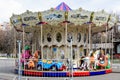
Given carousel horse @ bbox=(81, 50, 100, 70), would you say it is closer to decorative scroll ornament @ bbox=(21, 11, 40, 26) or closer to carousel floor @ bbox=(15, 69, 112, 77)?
carousel floor @ bbox=(15, 69, 112, 77)

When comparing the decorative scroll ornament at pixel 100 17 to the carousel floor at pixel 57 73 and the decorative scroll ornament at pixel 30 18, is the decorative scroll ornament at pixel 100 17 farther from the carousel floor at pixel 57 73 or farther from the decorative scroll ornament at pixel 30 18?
the decorative scroll ornament at pixel 30 18

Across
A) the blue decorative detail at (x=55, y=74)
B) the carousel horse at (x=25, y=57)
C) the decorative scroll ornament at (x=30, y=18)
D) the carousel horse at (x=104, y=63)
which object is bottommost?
the blue decorative detail at (x=55, y=74)

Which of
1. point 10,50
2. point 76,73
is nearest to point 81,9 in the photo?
point 76,73

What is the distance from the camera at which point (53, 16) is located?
16219mm

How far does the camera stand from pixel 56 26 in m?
18.5

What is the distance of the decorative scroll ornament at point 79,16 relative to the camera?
53.0ft

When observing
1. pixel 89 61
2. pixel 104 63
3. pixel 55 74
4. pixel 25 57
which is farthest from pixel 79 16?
pixel 25 57

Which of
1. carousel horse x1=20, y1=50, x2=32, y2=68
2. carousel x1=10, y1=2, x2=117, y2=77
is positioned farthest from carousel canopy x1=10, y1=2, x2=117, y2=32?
carousel horse x1=20, y1=50, x2=32, y2=68

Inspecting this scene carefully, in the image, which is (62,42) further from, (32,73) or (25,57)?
(32,73)

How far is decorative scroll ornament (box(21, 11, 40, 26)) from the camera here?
1672 centimetres

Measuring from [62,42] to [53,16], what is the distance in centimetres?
297

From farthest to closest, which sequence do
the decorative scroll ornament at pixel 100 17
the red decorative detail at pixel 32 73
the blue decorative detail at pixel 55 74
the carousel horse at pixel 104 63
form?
the carousel horse at pixel 104 63
the decorative scroll ornament at pixel 100 17
the red decorative detail at pixel 32 73
the blue decorative detail at pixel 55 74

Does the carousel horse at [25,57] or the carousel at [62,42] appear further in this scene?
the carousel horse at [25,57]

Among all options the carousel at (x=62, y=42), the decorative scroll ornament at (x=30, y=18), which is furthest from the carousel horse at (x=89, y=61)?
the decorative scroll ornament at (x=30, y=18)
